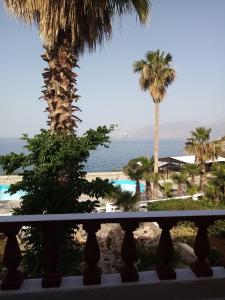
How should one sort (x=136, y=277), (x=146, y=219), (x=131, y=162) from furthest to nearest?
(x=131, y=162)
(x=136, y=277)
(x=146, y=219)

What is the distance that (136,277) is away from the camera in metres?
1.97

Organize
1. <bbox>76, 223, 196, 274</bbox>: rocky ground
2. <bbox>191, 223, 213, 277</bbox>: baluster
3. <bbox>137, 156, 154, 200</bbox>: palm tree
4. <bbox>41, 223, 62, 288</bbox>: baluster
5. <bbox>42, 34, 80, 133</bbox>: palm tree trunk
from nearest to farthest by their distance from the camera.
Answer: <bbox>41, 223, 62, 288</bbox>: baluster
<bbox>191, 223, 213, 277</bbox>: baluster
<bbox>76, 223, 196, 274</bbox>: rocky ground
<bbox>42, 34, 80, 133</bbox>: palm tree trunk
<bbox>137, 156, 154, 200</bbox>: palm tree

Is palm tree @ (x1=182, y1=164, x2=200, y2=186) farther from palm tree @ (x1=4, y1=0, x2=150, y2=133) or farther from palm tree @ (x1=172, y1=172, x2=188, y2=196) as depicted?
palm tree @ (x1=4, y1=0, x2=150, y2=133)

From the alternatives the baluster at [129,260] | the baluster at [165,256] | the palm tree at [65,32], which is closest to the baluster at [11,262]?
the baluster at [129,260]

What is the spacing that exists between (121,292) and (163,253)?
335 mm

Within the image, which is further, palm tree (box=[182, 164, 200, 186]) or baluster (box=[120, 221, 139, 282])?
palm tree (box=[182, 164, 200, 186])

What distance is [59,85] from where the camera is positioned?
29.5 feet

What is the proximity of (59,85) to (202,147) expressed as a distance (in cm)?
1746

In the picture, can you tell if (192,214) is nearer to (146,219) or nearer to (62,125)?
(146,219)

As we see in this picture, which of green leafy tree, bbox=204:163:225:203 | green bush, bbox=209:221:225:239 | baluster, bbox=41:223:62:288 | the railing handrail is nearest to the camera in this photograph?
the railing handrail

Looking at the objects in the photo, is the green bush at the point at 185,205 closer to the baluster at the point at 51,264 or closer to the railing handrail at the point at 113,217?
the railing handrail at the point at 113,217

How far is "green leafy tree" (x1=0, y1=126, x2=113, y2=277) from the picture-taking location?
6.92 meters

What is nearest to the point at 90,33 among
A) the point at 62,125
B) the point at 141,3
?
the point at 141,3

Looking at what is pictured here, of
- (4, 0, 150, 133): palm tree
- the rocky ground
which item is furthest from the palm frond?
the rocky ground
